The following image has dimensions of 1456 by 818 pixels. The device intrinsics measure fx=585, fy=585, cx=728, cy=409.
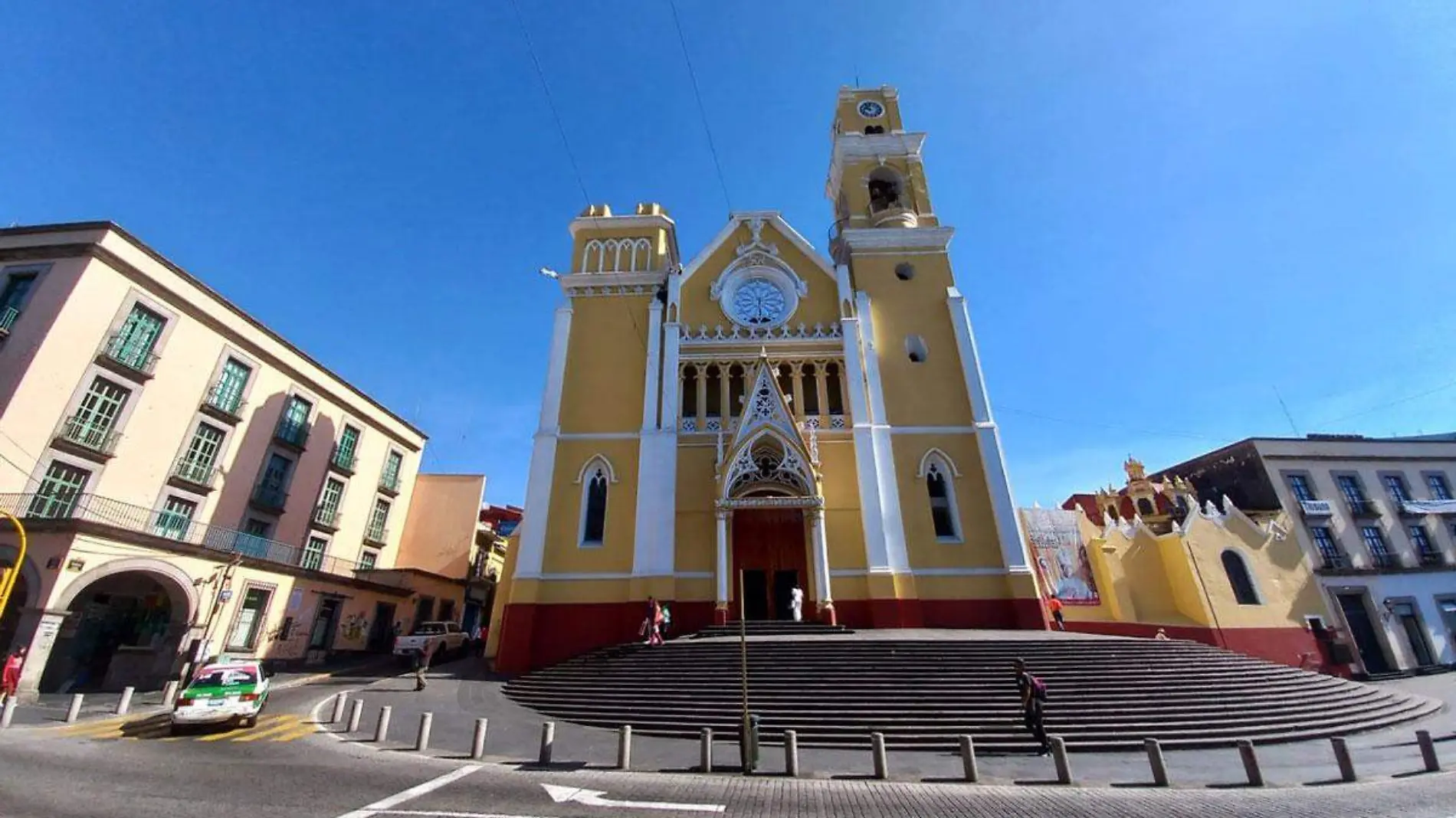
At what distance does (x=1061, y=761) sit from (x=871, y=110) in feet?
101

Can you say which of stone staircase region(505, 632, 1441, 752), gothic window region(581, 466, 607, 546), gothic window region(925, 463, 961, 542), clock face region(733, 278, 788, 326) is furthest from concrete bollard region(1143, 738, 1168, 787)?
clock face region(733, 278, 788, 326)

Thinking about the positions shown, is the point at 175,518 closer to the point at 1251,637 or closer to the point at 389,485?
the point at 389,485


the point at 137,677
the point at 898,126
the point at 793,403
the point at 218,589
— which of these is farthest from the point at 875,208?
the point at 137,677

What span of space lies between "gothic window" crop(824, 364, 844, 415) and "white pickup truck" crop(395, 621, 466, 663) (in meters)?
18.5

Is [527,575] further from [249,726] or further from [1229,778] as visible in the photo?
[1229,778]

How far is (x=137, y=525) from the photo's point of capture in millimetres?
20703

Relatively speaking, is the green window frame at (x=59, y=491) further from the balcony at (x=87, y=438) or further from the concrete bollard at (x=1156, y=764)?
the concrete bollard at (x=1156, y=764)

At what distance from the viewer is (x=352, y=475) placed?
31000 mm

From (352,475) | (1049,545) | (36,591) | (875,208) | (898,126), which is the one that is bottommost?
(36,591)

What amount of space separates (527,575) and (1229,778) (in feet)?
60.6

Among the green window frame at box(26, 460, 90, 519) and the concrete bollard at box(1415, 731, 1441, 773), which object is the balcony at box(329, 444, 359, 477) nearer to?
the green window frame at box(26, 460, 90, 519)

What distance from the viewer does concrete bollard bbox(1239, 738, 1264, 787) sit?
28.5 feet

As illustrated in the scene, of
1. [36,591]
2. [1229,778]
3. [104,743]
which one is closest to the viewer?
[1229,778]

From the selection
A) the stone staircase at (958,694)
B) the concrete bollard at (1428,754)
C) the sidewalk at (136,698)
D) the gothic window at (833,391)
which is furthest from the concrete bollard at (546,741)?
the gothic window at (833,391)
